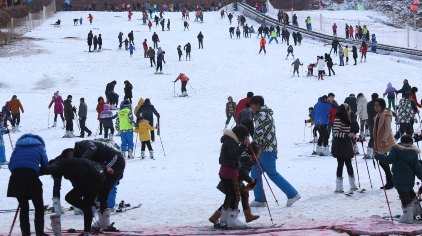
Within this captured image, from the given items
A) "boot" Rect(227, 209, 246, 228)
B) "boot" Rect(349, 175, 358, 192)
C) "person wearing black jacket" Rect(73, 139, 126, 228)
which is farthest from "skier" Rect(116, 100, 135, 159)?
"boot" Rect(227, 209, 246, 228)

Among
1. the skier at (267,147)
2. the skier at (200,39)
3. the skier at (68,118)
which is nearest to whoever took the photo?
the skier at (267,147)

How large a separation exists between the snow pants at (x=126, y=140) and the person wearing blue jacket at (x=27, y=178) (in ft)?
29.0

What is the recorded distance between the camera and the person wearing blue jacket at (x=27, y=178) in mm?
9102

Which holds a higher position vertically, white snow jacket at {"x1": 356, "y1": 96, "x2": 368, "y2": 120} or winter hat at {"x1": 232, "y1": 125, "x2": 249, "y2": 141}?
winter hat at {"x1": 232, "y1": 125, "x2": 249, "y2": 141}

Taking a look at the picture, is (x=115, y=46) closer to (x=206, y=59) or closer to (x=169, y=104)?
(x=206, y=59)

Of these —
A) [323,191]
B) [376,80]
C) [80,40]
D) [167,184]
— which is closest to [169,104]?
[376,80]

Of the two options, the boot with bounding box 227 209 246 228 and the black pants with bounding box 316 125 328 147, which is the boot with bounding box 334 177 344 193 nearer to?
the boot with bounding box 227 209 246 228

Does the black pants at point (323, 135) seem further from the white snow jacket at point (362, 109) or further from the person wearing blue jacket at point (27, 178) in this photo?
the person wearing blue jacket at point (27, 178)

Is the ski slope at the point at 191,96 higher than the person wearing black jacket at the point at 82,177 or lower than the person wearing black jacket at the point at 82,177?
lower

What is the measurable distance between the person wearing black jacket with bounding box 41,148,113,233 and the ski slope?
104cm

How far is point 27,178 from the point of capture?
29.9ft

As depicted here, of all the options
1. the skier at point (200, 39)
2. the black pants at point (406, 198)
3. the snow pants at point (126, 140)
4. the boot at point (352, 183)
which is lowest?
the snow pants at point (126, 140)

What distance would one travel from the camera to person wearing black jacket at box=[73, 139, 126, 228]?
31.8ft

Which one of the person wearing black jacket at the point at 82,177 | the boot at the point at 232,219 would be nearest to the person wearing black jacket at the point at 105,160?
the person wearing black jacket at the point at 82,177
